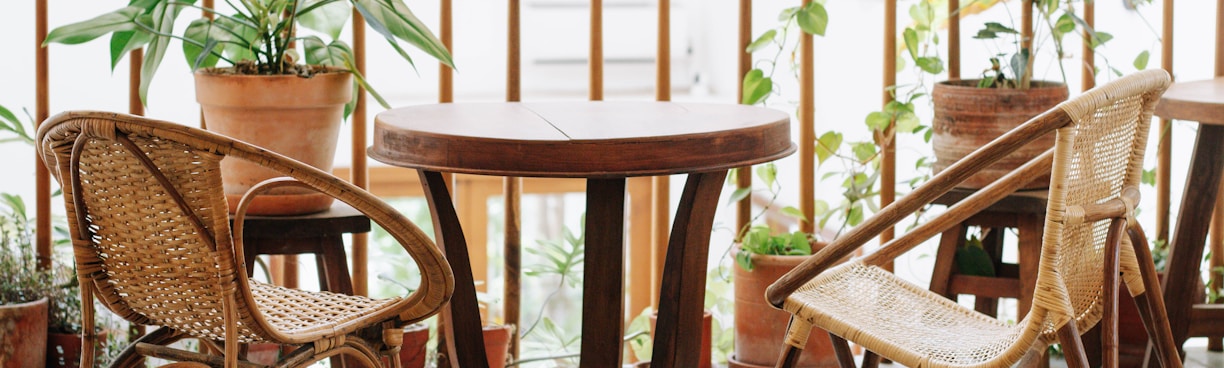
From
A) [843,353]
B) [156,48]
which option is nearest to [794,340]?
[843,353]

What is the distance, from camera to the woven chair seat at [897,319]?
161 centimetres

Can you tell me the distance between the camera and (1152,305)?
5.90 feet

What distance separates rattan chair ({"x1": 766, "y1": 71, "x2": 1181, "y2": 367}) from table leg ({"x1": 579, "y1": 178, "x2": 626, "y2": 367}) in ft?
0.83

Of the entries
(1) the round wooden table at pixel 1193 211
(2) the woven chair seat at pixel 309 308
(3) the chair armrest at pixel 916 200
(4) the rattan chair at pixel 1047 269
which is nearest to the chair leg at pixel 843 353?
(4) the rattan chair at pixel 1047 269

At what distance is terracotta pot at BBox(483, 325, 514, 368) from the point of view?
7.91ft

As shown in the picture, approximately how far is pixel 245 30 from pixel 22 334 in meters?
0.71

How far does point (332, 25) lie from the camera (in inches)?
82.6

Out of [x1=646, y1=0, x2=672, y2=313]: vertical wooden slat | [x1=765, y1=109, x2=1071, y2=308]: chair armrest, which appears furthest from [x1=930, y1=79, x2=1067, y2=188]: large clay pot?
[x1=765, y1=109, x2=1071, y2=308]: chair armrest

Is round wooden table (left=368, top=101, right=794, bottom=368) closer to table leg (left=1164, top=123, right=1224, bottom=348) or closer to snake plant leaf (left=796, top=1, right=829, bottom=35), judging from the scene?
snake plant leaf (left=796, top=1, right=829, bottom=35)

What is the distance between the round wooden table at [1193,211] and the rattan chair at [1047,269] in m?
0.52

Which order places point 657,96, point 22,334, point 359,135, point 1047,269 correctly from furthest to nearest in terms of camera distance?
point 657,96, point 359,135, point 22,334, point 1047,269

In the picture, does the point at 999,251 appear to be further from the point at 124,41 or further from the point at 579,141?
the point at 124,41

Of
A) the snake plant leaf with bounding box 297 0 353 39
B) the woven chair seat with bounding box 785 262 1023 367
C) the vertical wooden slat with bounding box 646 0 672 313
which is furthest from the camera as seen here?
the vertical wooden slat with bounding box 646 0 672 313

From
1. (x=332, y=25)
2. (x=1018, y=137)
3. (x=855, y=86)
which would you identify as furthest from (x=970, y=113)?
(x=855, y=86)
